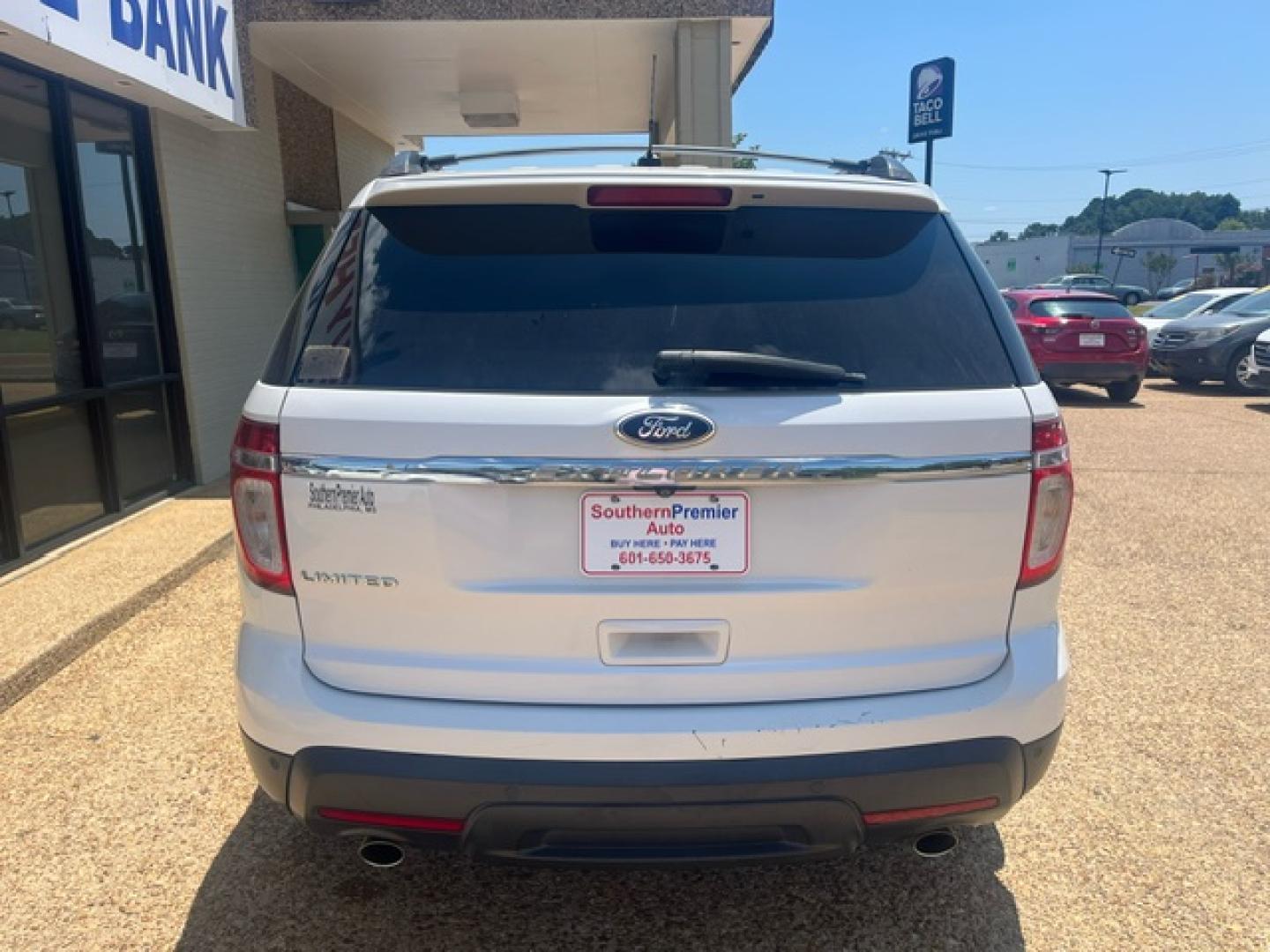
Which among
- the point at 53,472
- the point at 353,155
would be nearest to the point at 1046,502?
the point at 53,472

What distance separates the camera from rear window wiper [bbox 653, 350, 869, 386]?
78.4 inches

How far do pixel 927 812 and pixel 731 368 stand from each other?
105 cm

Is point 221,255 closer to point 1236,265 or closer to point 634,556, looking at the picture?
point 634,556

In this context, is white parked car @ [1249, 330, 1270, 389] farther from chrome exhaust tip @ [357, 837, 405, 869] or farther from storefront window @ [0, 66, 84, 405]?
chrome exhaust tip @ [357, 837, 405, 869]

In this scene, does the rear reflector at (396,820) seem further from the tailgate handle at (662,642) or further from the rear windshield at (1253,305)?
the rear windshield at (1253,305)

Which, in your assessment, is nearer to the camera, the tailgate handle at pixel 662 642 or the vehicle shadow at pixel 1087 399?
the tailgate handle at pixel 662 642

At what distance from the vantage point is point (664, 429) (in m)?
1.91

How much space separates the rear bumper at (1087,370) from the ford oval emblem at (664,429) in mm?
12261

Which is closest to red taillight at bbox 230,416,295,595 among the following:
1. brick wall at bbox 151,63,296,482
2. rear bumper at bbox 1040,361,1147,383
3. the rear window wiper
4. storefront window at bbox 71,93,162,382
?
the rear window wiper

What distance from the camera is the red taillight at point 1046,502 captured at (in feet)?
6.73

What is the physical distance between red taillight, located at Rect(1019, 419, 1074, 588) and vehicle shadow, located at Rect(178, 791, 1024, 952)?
3.45 ft

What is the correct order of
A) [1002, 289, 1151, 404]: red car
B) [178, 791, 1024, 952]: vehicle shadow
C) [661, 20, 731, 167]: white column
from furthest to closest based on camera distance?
[1002, 289, 1151, 404]: red car → [661, 20, 731, 167]: white column → [178, 791, 1024, 952]: vehicle shadow

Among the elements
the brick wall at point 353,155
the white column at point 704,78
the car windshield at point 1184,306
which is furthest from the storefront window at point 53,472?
the car windshield at point 1184,306

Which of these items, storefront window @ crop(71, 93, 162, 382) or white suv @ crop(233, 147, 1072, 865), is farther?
storefront window @ crop(71, 93, 162, 382)
